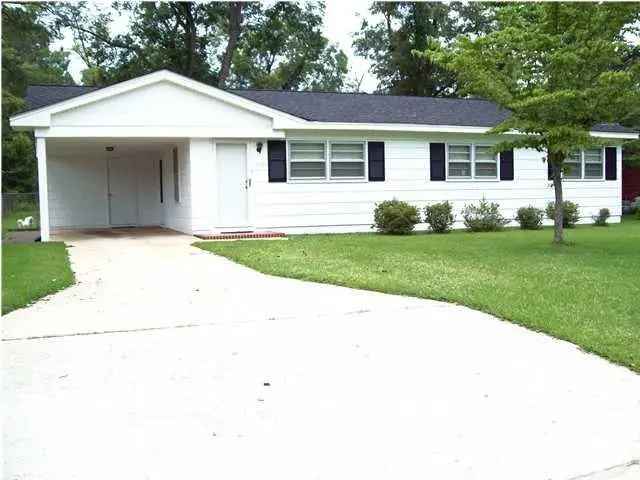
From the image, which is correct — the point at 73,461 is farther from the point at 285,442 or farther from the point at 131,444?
the point at 285,442

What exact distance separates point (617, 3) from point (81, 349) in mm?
9982

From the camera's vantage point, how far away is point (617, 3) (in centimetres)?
1077

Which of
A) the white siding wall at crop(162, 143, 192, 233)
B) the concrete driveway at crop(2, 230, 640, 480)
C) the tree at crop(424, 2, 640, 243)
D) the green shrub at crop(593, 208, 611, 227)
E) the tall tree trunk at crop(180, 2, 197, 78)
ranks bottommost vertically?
the concrete driveway at crop(2, 230, 640, 480)

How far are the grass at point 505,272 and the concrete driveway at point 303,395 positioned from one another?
1.39 feet

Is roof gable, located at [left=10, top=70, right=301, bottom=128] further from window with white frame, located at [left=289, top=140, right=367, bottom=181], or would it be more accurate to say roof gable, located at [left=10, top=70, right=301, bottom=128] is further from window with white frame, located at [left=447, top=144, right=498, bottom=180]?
window with white frame, located at [left=447, top=144, right=498, bottom=180]

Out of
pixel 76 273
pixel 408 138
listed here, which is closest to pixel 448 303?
pixel 76 273

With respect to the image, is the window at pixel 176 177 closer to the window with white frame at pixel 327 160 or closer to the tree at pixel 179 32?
the window with white frame at pixel 327 160

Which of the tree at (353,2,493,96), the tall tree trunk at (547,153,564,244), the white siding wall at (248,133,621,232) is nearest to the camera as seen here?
the tall tree trunk at (547,153,564,244)

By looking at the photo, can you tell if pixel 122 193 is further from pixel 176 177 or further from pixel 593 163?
pixel 593 163

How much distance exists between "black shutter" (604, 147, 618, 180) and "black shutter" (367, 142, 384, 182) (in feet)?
25.7

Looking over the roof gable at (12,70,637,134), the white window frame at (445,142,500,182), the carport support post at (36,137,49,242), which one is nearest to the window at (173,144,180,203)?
the roof gable at (12,70,637,134)

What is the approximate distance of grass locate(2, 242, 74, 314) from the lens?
23.4 ft

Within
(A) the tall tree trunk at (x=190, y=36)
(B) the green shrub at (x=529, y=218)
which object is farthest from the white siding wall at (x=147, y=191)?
(A) the tall tree trunk at (x=190, y=36)

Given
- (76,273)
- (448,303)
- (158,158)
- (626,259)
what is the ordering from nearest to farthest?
(448,303)
(76,273)
(626,259)
(158,158)
